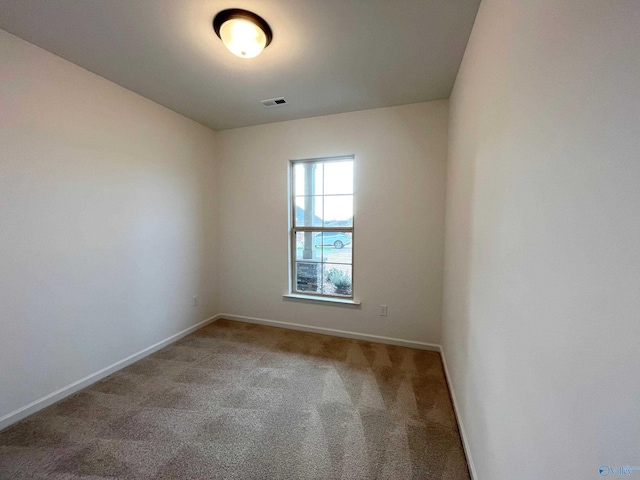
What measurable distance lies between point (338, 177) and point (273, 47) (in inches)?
59.5

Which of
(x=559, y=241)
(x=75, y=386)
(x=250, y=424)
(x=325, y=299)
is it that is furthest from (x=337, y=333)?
(x=559, y=241)

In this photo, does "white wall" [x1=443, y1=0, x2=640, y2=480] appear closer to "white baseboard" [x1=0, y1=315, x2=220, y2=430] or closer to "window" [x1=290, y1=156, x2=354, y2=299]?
"window" [x1=290, y1=156, x2=354, y2=299]

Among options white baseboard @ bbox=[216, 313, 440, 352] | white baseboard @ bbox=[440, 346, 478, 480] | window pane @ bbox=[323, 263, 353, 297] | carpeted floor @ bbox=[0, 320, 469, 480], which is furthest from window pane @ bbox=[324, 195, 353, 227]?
white baseboard @ bbox=[440, 346, 478, 480]

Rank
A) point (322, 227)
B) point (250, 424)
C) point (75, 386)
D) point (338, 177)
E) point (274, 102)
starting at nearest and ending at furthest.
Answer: point (250, 424), point (75, 386), point (274, 102), point (338, 177), point (322, 227)

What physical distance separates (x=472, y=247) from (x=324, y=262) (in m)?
1.93

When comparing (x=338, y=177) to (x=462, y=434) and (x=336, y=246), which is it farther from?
(x=462, y=434)

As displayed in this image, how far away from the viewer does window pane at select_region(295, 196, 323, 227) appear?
124 inches

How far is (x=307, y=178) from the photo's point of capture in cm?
318

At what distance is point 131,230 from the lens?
2441 mm

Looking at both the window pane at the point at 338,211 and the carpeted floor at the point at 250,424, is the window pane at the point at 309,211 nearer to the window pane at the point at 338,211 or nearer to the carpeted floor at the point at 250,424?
the window pane at the point at 338,211

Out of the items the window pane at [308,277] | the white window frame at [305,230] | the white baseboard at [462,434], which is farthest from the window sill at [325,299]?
the white baseboard at [462,434]

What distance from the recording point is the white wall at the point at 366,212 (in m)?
2.64

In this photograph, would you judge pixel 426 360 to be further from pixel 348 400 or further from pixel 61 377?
pixel 61 377

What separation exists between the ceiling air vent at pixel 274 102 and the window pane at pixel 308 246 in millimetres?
1534
